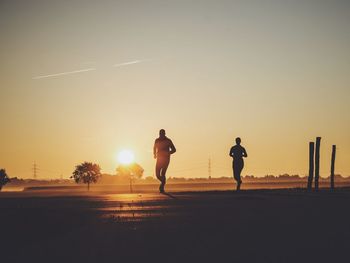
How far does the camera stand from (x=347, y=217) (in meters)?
8.10

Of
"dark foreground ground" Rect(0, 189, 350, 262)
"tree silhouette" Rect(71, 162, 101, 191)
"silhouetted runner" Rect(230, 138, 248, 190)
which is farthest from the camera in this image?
"tree silhouette" Rect(71, 162, 101, 191)

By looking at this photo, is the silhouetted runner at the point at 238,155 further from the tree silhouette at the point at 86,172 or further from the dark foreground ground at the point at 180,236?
the tree silhouette at the point at 86,172

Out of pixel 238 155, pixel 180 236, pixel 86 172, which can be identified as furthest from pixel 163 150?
pixel 86 172

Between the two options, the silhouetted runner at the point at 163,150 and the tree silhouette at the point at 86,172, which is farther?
the tree silhouette at the point at 86,172

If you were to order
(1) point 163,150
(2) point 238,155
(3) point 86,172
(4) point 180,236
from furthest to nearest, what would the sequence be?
(3) point 86,172, (2) point 238,155, (1) point 163,150, (4) point 180,236

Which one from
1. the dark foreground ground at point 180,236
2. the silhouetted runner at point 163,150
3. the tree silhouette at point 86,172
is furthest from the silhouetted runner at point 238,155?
the tree silhouette at point 86,172

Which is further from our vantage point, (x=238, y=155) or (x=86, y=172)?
(x=86, y=172)

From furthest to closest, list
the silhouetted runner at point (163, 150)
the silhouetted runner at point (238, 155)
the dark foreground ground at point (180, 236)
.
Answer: the silhouetted runner at point (238, 155) → the silhouetted runner at point (163, 150) → the dark foreground ground at point (180, 236)

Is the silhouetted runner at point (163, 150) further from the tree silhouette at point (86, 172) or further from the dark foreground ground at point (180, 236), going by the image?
the tree silhouette at point (86, 172)

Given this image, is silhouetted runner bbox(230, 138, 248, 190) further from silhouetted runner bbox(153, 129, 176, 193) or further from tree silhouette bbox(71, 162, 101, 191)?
tree silhouette bbox(71, 162, 101, 191)

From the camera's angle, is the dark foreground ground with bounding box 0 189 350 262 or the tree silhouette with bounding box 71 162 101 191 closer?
the dark foreground ground with bounding box 0 189 350 262

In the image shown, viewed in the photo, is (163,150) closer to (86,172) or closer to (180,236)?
(180,236)

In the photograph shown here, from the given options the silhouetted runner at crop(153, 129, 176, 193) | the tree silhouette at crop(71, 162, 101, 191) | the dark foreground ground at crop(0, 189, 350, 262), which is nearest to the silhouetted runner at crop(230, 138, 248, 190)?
the silhouetted runner at crop(153, 129, 176, 193)

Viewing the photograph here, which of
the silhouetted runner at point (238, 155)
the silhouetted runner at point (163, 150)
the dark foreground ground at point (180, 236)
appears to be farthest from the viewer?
the silhouetted runner at point (238, 155)
